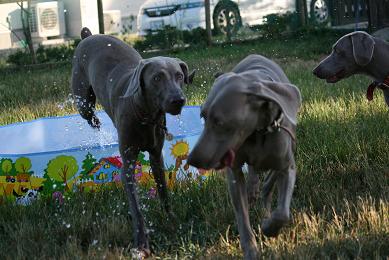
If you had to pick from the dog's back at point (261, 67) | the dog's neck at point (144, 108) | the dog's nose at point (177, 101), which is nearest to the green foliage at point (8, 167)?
the dog's neck at point (144, 108)

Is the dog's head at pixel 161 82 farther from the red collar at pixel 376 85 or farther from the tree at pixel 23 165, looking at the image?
the red collar at pixel 376 85

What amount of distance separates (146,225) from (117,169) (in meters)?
0.79

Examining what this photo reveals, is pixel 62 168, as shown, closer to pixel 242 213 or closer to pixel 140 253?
pixel 140 253

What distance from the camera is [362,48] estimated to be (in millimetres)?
5039

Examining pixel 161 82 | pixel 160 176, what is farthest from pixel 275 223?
pixel 160 176

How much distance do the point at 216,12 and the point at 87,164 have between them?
412 inches

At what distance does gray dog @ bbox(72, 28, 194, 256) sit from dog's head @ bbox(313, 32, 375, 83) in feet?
4.28

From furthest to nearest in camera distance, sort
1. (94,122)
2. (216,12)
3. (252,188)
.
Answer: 1. (216,12)
2. (94,122)
3. (252,188)

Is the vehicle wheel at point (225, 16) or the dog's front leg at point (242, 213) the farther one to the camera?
the vehicle wheel at point (225, 16)

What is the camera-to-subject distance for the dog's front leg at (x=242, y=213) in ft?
11.2

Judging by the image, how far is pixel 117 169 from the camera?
492cm

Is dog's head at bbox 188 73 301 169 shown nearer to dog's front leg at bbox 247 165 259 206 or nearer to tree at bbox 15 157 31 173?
dog's front leg at bbox 247 165 259 206

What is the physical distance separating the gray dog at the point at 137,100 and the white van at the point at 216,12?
349 inches

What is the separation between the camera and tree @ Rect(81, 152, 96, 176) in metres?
4.86
